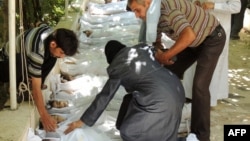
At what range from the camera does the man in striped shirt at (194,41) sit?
9.93 ft

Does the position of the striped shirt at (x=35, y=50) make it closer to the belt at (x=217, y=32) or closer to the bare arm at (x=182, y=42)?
the bare arm at (x=182, y=42)

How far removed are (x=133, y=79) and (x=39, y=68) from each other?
26.9 inches

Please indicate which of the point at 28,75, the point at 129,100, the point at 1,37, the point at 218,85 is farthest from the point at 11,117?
the point at 218,85

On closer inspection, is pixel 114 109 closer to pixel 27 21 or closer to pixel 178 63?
pixel 178 63

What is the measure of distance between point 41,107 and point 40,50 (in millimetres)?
461

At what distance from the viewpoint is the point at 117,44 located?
3123 mm

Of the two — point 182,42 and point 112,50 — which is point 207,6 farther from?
point 112,50

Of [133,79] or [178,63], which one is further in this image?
[178,63]

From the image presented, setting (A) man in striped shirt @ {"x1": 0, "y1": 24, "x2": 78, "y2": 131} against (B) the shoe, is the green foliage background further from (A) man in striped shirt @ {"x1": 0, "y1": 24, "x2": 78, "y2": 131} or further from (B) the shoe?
(B) the shoe

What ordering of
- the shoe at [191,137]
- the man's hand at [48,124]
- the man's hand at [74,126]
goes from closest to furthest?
the man's hand at [74,126] < the man's hand at [48,124] < the shoe at [191,137]

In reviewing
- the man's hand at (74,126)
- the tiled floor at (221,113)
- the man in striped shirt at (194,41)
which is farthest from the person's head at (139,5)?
the tiled floor at (221,113)

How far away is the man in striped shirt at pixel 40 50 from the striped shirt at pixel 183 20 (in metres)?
0.69

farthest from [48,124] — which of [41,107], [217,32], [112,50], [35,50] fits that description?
[217,32]

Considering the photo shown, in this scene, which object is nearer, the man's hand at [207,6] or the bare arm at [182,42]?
the bare arm at [182,42]
